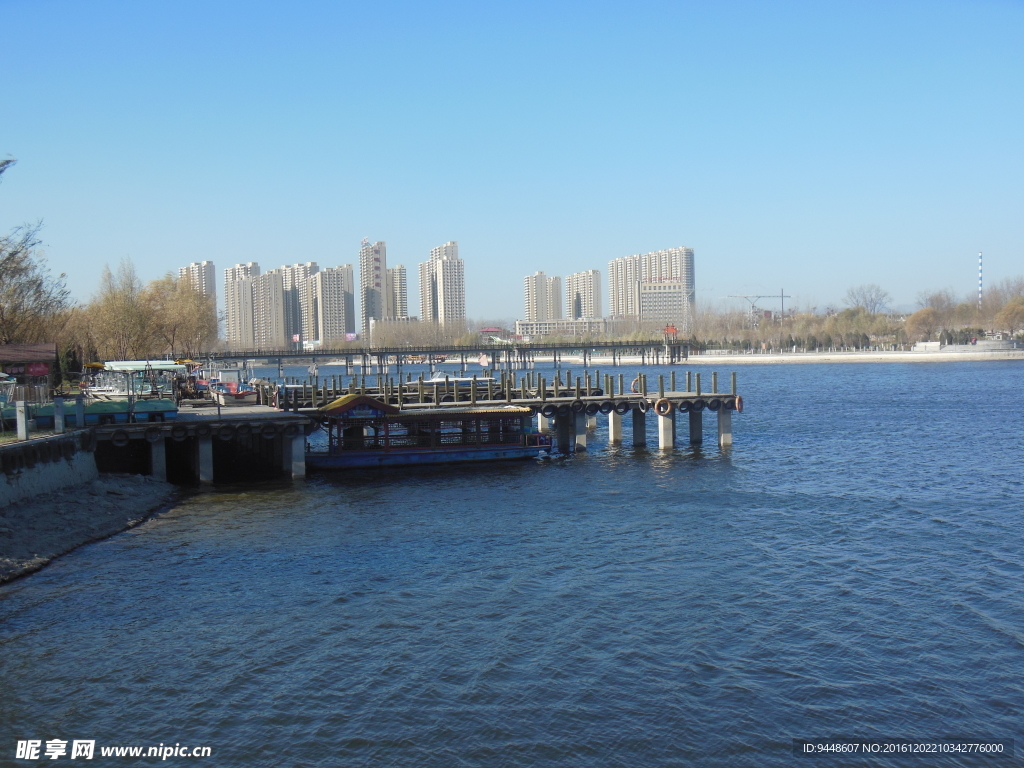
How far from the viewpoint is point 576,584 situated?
2231cm

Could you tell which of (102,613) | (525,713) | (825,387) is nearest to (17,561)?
(102,613)

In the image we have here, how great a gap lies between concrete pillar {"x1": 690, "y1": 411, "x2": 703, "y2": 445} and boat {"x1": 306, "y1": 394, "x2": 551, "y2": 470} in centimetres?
912

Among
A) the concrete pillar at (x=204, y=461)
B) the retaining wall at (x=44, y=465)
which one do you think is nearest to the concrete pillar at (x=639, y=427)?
the concrete pillar at (x=204, y=461)

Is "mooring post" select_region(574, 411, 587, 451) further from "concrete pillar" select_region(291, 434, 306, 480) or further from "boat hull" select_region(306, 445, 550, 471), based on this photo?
"concrete pillar" select_region(291, 434, 306, 480)

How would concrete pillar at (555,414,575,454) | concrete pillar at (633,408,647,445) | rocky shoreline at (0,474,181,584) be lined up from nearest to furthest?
rocky shoreline at (0,474,181,584) → concrete pillar at (555,414,575,454) → concrete pillar at (633,408,647,445)

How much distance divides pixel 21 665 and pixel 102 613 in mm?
2926

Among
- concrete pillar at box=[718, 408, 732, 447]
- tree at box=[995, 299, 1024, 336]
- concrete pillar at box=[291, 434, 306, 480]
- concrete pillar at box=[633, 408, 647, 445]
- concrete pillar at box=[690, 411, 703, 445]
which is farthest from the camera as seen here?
tree at box=[995, 299, 1024, 336]

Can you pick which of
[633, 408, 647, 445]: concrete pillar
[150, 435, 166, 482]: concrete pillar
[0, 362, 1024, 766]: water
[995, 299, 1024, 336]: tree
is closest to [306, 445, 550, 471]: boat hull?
[0, 362, 1024, 766]: water

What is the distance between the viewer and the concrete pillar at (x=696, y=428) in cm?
4816

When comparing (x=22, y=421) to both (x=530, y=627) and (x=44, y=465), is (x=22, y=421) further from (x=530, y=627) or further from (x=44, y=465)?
(x=530, y=627)

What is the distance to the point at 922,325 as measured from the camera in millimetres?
190500

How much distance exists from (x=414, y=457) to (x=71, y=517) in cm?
1581

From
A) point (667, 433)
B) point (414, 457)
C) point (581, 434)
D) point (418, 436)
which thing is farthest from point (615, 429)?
point (414, 457)

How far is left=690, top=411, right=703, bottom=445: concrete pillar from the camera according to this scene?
48156 millimetres
